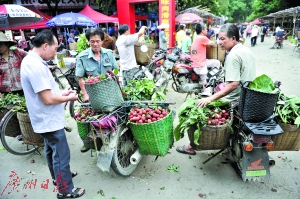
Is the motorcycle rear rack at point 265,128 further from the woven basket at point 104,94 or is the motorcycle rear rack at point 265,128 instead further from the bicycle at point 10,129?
the bicycle at point 10,129

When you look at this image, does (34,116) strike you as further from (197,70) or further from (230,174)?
(197,70)

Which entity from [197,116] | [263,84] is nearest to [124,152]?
[197,116]

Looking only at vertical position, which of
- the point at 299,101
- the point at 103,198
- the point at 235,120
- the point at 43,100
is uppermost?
the point at 43,100

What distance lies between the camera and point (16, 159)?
3652 mm

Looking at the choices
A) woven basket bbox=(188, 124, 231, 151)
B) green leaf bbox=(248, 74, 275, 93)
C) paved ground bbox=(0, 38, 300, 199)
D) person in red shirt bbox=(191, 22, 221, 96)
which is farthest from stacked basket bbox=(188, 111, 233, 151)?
person in red shirt bbox=(191, 22, 221, 96)

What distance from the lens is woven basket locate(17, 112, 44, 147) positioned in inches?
125

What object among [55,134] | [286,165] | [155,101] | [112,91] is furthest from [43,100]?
[286,165]

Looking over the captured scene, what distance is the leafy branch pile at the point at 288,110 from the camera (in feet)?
7.64

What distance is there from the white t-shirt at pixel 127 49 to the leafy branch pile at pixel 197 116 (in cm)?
254

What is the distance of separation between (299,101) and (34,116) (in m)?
2.99

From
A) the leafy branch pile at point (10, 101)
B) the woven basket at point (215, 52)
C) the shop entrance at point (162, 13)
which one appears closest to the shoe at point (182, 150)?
the leafy branch pile at point (10, 101)

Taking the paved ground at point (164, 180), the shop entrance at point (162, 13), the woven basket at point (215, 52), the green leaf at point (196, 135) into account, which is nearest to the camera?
the green leaf at point (196, 135)

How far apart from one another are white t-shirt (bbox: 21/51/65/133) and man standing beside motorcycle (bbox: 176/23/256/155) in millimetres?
1670

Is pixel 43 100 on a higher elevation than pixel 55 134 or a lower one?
higher
